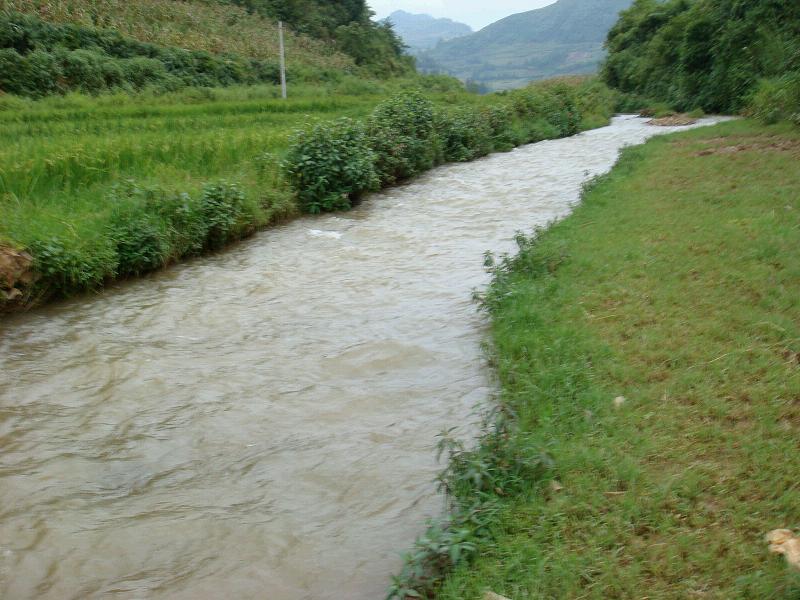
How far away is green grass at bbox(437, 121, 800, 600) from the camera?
266cm

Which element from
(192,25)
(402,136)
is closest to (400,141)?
(402,136)

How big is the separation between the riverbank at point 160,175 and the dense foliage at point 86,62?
96.7 inches

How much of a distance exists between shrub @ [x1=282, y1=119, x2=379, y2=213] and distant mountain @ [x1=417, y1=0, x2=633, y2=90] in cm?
9702

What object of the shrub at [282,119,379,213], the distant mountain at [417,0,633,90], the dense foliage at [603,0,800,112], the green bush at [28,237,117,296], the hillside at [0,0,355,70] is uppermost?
the distant mountain at [417,0,633,90]

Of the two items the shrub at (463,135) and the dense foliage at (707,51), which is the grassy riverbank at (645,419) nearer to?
the shrub at (463,135)

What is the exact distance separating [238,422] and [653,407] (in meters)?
2.71

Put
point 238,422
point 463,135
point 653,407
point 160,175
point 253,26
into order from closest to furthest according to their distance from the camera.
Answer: point 653,407 → point 238,422 → point 160,175 → point 463,135 → point 253,26

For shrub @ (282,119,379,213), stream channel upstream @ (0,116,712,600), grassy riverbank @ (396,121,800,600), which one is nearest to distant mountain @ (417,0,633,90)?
shrub @ (282,119,379,213)

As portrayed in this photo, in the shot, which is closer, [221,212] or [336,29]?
[221,212]

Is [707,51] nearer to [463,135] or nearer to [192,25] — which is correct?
[463,135]

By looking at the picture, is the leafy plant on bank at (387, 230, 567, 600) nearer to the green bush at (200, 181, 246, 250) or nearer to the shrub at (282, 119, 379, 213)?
the green bush at (200, 181, 246, 250)

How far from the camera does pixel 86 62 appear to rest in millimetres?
20375

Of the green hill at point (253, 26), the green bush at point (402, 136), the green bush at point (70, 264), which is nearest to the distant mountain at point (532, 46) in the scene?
the green hill at point (253, 26)

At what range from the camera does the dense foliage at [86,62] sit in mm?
18859
